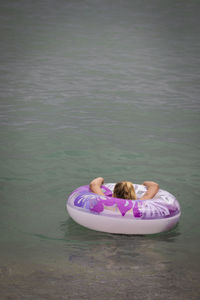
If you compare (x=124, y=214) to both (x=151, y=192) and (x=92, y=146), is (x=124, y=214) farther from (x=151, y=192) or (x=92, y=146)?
(x=92, y=146)

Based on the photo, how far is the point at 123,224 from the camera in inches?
214

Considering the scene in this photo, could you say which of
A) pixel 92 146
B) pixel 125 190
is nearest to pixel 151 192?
pixel 125 190

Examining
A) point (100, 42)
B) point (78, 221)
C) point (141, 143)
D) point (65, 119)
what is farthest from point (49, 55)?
point (78, 221)

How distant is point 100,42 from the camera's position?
685 inches

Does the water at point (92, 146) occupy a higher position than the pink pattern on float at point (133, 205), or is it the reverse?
the pink pattern on float at point (133, 205)

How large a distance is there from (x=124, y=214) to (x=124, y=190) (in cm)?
26

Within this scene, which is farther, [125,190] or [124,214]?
[125,190]

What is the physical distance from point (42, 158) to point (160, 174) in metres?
1.65

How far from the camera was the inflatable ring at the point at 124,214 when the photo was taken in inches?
213

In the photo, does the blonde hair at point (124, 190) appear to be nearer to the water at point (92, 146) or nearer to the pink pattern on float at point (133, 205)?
the pink pattern on float at point (133, 205)

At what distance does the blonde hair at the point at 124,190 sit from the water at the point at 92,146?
1.28 ft

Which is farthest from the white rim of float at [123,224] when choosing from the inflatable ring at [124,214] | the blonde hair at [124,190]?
the blonde hair at [124,190]

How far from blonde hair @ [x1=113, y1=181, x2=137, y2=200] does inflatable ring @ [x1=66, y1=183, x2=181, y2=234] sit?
0.09 meters

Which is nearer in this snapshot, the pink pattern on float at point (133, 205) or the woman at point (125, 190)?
the pink pattern on float at point (133, 205)
